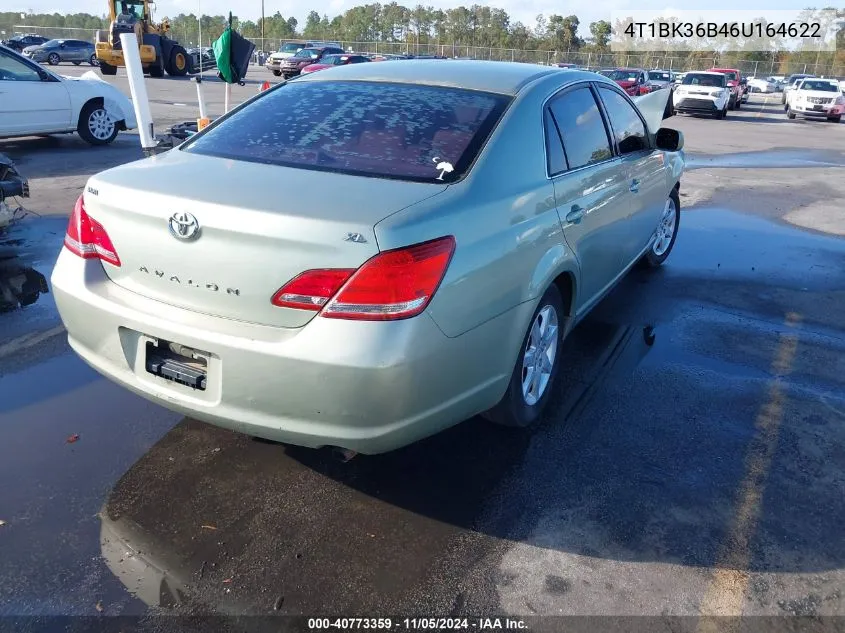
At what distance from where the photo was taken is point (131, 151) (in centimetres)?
1130

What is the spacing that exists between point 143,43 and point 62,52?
15562 mm

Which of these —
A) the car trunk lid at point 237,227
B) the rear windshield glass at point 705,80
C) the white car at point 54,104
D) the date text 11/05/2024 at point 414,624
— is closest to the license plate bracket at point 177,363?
the car trunk lid at point 237,227

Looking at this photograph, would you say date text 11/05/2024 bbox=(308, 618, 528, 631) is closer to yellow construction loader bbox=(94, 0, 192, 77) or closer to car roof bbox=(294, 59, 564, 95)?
car roof bbox=(294, 59, 564, 95)

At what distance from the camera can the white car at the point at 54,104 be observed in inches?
404

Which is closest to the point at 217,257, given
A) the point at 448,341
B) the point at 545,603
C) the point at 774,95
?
the point at 448,341

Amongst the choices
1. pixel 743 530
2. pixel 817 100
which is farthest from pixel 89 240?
pixel 817 100

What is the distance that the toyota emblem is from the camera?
2555 mm

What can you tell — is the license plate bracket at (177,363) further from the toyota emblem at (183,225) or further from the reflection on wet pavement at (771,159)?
the reflection on wet pavement at (771,159)

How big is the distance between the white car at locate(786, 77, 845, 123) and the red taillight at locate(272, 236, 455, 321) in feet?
102

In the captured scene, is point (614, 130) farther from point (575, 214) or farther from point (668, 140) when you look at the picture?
point (575, 214)

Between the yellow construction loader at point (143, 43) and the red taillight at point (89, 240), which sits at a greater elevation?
the yellow construction loader at point (143, 43)

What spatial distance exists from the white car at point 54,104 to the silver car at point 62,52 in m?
34.2

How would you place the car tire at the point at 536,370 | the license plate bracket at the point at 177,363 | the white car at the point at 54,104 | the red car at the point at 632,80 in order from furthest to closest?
the red car at the point at 632,80
the white car at the point at 54,104
the car tire at the point at 536,370
the license plate bracket at the point at 177,363

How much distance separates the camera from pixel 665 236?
6.55 m
